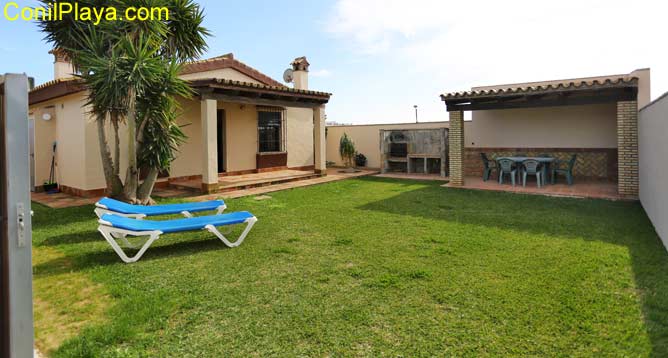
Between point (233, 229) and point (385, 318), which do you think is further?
point (233, 229)

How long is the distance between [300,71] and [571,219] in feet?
40.1

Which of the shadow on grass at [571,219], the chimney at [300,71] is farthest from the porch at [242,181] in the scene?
the shadow on grass at [571,219]

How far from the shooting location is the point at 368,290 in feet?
14.1

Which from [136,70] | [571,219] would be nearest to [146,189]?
[136,70]

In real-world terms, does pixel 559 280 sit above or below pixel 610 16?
below

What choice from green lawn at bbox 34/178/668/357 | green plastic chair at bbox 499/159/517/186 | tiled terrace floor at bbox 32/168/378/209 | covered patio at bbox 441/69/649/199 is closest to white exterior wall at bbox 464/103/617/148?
covered patio at bbox 441/69/649/199

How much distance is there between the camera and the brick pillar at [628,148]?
389 inches

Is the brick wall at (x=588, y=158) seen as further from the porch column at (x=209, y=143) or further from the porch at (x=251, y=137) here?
the porch column at (x=209, y=143)

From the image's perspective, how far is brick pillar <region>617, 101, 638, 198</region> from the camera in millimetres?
9875

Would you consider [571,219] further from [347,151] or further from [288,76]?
[288,76]

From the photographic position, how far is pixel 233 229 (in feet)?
23.8

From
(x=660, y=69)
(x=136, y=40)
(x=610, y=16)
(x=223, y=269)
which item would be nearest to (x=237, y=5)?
(x=136, y=40)

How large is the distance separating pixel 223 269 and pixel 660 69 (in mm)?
13549

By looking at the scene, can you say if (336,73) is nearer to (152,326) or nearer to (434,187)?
(434,187)
